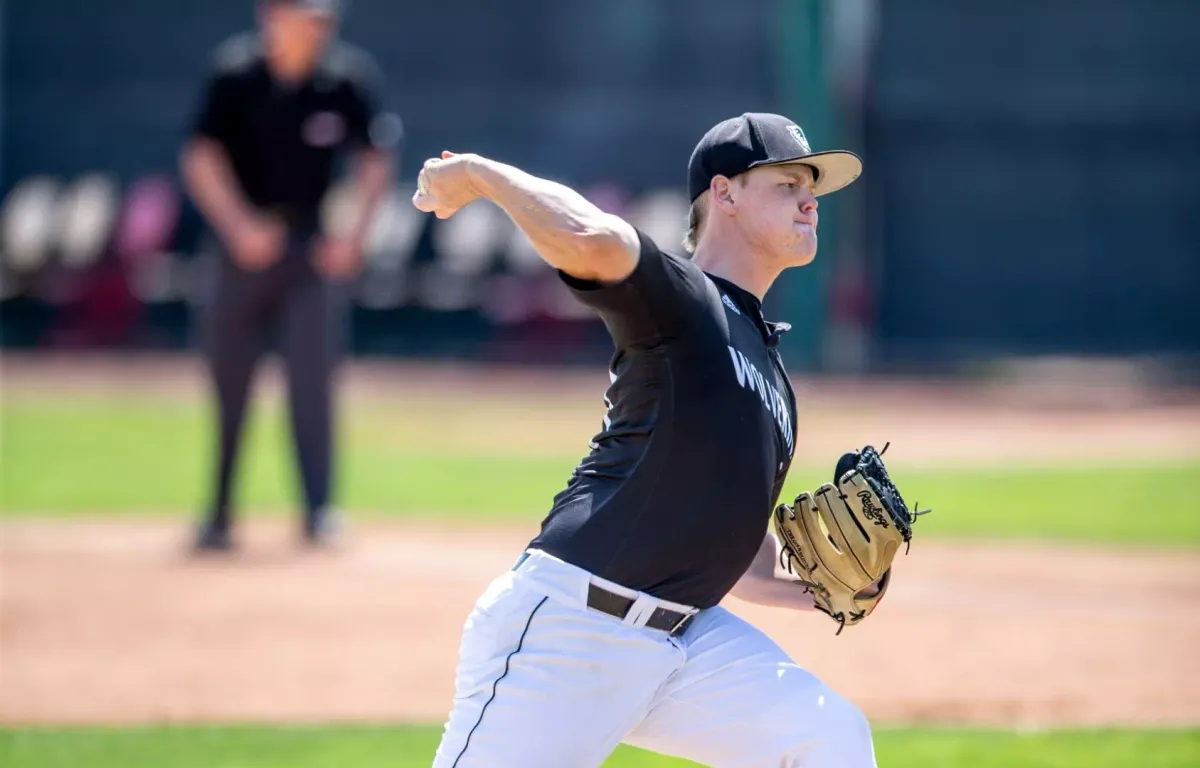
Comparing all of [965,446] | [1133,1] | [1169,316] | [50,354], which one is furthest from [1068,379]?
[50,354]

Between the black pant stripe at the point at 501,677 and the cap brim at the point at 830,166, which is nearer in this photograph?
the black pant stripe at the point at 501,677

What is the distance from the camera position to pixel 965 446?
1355cm

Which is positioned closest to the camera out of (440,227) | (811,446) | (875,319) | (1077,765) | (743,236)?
(743,236)

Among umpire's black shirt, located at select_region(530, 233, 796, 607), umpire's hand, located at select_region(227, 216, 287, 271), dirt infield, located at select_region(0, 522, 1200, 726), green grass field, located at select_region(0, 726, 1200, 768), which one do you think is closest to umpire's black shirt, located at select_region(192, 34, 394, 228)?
umpire's hand, located at select_region(227, 216, 287, 271)

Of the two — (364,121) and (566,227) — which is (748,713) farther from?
(364,121)

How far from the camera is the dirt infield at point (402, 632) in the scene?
5.57m

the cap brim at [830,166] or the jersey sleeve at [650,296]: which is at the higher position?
the cap brim at [830,166]

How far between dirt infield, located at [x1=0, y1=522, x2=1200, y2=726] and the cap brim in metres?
2.47

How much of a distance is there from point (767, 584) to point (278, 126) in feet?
17.1

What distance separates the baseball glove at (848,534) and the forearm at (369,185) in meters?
4.83

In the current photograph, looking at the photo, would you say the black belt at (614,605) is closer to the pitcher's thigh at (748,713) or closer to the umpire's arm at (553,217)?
the pitcher's thigh at (748,713)

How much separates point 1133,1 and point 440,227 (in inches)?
398

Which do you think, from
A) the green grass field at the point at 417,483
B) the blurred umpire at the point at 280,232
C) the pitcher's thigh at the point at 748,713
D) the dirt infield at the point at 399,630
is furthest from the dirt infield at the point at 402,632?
the pitcher's thigh at the point at 748,713

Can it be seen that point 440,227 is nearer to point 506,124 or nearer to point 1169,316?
point 506,124
